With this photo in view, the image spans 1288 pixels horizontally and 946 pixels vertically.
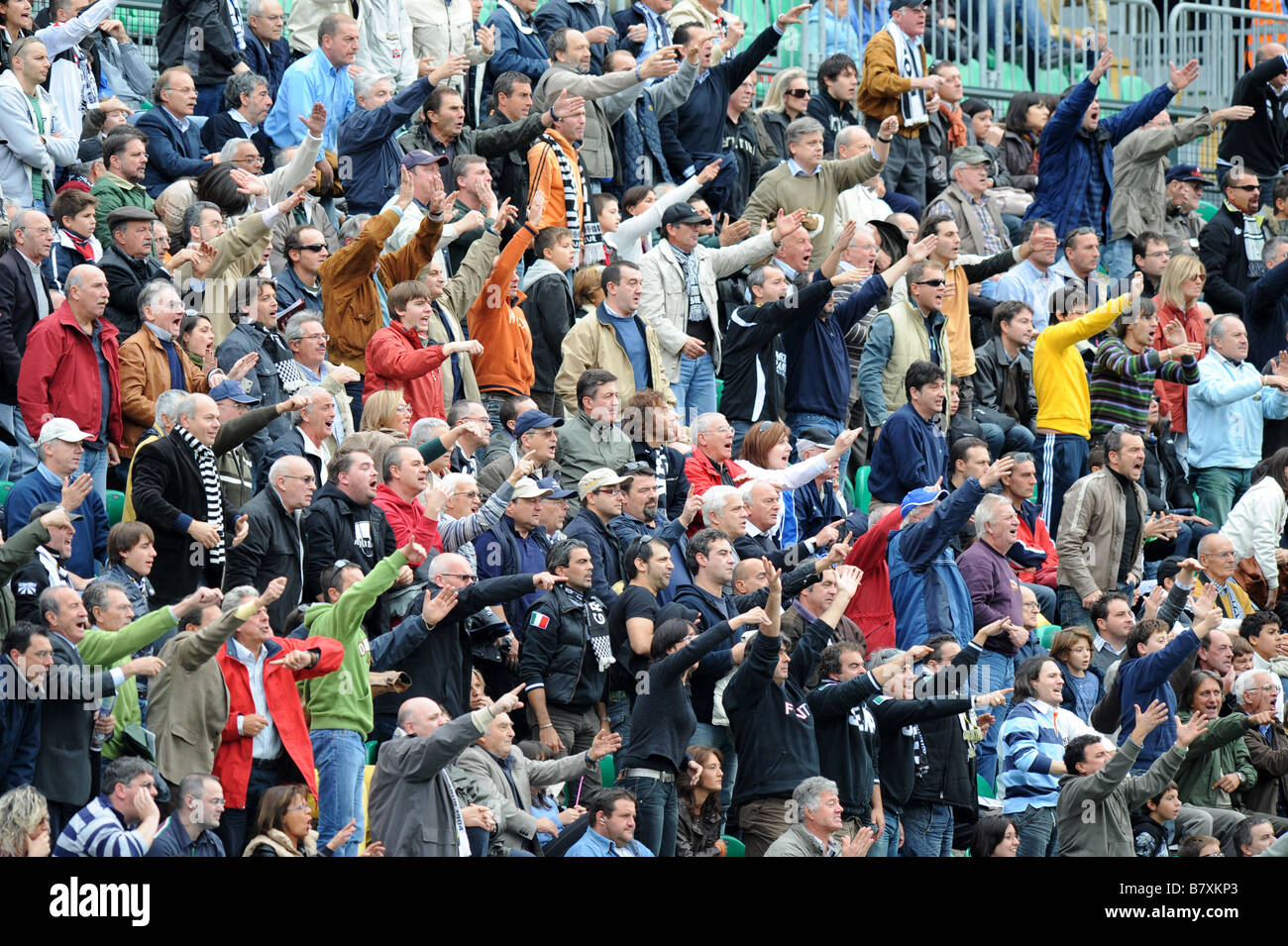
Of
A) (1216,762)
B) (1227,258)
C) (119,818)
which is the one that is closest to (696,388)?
(1216,762)

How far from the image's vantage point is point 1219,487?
1716cm

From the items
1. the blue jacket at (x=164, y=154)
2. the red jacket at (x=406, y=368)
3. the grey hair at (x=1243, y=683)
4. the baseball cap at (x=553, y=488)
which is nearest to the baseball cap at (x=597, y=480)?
the baseball cap at (x=553, y=488)

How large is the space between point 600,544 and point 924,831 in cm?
237

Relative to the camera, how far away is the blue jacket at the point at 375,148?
1483cm

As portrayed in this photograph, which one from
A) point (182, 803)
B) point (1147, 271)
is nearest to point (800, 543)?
point (182, 803)

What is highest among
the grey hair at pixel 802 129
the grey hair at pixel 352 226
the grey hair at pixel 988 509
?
the grey hair at pixel 802 129

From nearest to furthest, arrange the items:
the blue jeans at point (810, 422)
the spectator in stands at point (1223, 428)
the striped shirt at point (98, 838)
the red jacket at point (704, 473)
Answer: the striped shirt at point (98, 838) → the red jacket at point (704, 473) → the blue jeans at point (810, 422) → the spectator in stands at point (1223, 428)

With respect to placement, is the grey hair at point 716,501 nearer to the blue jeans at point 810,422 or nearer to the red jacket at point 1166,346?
Result: the blue jeans at point 810,422

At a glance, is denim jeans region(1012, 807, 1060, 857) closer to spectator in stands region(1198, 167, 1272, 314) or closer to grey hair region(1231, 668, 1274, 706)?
grey hair region(1231, 668, 1274, 706)

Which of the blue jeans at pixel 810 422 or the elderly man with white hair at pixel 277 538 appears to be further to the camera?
the blue jeans at pixel 810 422

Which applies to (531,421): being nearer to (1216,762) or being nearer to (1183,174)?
(1216,762)

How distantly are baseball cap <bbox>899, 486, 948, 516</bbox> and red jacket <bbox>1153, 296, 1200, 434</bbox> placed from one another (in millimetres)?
4611

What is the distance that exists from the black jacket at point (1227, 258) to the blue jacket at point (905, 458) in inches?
214

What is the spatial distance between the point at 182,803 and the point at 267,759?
912 mm
